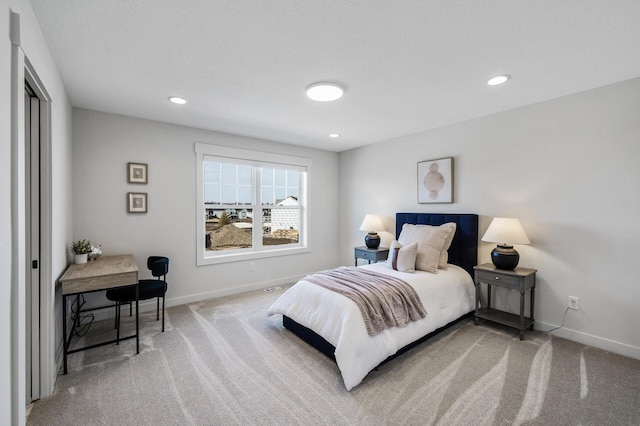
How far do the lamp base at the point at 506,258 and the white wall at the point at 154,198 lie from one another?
122 inches

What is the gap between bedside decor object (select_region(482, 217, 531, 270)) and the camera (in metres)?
2.84

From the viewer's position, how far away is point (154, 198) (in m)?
3.59

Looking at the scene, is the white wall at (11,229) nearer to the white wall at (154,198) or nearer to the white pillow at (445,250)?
the white wall at (154,198)

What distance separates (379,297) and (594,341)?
2133 mm

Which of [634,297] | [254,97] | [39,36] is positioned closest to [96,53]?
[39,36]

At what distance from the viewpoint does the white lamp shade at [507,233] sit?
2.83 meters

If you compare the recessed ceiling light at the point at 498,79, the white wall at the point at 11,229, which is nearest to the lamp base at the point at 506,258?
the recessed ceiling light at the point at 498,79

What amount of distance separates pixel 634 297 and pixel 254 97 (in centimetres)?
391

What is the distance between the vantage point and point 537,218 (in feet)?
9.91

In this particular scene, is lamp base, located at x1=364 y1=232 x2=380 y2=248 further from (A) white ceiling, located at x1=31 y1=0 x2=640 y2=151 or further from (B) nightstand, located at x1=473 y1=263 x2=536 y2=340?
(A) white ceiling, located at x1=31 y1=0 x2=640 y2=151

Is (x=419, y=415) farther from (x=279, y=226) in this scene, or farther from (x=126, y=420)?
(x=279, y=226)

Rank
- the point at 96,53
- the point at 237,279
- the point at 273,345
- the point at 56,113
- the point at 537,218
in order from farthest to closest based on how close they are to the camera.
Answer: the point at 237,279 < the point at 537,218 < the point at 273,345 < the point at 56,113 < the point at 96,53

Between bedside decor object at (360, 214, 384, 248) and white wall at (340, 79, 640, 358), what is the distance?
1110 mm

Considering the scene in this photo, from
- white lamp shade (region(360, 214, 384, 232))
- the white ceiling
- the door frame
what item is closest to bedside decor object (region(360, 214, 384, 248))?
white lamp shade (region(360, 214, 384, 232))
